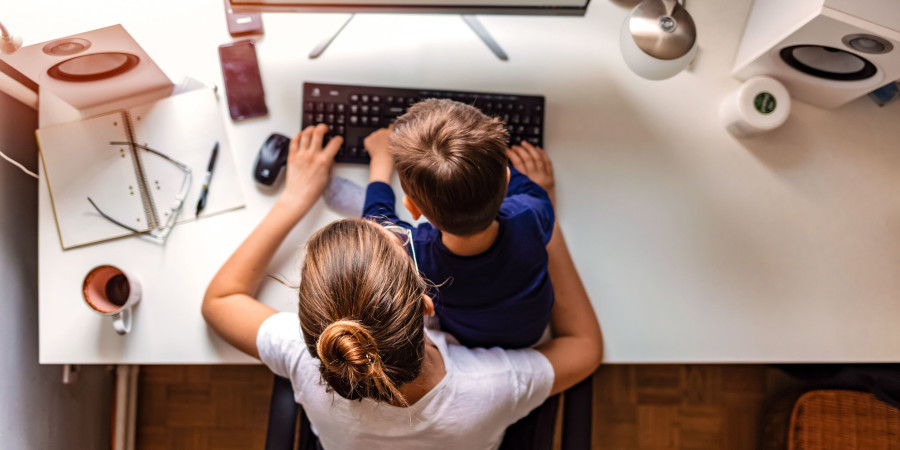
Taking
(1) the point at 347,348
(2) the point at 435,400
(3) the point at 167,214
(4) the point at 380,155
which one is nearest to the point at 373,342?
Answer: (1) the point at 347,348

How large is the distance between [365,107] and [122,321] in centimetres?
49

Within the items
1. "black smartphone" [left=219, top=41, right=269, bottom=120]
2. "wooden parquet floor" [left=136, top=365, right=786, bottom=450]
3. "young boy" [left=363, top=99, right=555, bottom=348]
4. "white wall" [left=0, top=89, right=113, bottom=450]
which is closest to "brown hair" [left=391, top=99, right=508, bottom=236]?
"young boy" [left=363, top=99, right=555, bottom=348]

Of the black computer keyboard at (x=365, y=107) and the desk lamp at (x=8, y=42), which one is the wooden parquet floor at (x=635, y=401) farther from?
the desk lamp at (x=8, y=42)

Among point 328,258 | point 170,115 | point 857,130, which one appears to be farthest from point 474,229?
point 857,130

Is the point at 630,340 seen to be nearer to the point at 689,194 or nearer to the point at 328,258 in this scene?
the point at 689,194

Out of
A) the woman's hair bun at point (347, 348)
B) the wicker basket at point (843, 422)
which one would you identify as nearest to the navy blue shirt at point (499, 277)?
the woman's hair bun at point (347, 348)

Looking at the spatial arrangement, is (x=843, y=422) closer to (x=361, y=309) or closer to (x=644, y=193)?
(x=644, y=193)

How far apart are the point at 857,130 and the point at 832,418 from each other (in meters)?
0.59

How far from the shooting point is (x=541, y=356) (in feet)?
2.58

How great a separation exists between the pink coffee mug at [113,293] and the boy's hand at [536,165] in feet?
2.06

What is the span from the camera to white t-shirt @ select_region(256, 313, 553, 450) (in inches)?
26.8

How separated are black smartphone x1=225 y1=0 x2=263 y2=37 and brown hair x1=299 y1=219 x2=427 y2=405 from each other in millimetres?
449

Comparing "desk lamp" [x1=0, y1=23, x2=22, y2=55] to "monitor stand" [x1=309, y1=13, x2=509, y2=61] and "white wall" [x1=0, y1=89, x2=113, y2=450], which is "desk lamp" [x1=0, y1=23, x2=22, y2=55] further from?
"monitor stand" [x1=309, y1=13, x2=509, y2=61]

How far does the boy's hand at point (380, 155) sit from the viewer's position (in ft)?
2.72
